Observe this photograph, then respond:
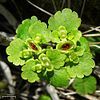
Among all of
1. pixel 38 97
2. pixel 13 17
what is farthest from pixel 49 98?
pixel 13 17

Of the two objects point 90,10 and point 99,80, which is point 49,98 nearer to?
point 99,80

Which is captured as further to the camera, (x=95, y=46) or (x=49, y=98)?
(x=49, y=98)

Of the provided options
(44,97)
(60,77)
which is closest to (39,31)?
(60,77)

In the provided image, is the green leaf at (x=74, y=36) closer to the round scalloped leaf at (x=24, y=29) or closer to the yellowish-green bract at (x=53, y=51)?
the yellowish-green bract at (x=53, y=51)

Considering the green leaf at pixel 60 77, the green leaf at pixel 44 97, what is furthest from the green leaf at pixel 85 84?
the green leaf at pixel 60 77

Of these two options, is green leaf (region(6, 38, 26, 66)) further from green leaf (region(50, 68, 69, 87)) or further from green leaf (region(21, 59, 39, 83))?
green leaf (region(50, 68, 69, 87))

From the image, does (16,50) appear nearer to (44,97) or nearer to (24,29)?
(24,29)

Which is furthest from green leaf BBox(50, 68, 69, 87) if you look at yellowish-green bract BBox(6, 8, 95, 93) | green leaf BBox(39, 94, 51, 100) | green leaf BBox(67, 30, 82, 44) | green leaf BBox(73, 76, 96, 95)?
green leaf BBox(39, 94, 51, 100)
